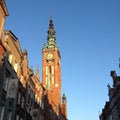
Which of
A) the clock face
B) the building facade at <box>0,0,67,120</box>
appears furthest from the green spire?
the building facade at <box>0,0,67,120</box>

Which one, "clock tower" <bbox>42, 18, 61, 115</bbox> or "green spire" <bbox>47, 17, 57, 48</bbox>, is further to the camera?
"green spire" <bbox>47, 17, 57, 48</bbox>

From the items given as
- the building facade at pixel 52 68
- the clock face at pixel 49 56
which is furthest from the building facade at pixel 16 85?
the clock face at pixel 49 56

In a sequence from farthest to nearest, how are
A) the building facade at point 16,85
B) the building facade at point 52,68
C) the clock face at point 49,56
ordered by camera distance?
the clock face at point 49,56 → the building facade at point 52,68 → the building facade at point 16,85

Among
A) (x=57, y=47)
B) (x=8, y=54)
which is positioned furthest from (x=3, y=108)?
(x=57, y=47)

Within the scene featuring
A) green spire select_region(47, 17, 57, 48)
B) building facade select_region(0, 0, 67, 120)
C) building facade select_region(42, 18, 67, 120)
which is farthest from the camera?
green spire select_region(47, 17, 57, 48)

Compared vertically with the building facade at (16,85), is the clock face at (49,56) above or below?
above

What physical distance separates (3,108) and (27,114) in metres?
10.1

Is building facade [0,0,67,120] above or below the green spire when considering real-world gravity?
below

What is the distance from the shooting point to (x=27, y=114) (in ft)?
129

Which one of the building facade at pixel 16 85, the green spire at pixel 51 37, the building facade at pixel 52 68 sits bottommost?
the building facade at pixel 16 85

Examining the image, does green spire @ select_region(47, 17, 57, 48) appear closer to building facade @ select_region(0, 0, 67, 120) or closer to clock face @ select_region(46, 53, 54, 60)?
clock face @ select_region(46, 53, 54, 60)

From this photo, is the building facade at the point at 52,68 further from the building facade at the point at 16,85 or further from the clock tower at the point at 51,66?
the building facade at the point at 16,85

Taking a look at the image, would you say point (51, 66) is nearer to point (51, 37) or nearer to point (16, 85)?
point (51, 37)

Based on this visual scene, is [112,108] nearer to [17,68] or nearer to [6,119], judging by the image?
[17,68]
